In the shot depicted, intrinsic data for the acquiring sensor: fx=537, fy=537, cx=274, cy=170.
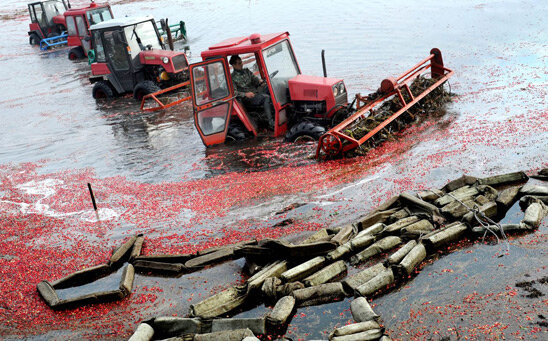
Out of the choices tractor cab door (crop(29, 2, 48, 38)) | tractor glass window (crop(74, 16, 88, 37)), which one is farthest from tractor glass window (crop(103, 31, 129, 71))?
tractor cab door (crop(29, 2, 48, 38))

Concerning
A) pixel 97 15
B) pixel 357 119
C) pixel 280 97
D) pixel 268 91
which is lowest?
pixel 357 119

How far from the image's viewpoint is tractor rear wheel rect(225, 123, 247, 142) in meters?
11.3

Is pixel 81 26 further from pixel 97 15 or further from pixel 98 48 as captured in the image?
pixel 98 48

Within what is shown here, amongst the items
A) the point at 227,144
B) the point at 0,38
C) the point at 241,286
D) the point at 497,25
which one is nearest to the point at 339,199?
the point at 241,286

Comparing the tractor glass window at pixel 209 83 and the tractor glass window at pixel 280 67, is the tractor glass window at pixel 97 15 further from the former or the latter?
the tractor glass window at pixel 280 67

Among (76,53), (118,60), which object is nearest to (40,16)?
(76,53)

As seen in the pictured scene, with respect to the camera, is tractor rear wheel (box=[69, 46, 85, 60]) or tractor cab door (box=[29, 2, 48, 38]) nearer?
tractor rear wheel (box=[69, 46, 85, 60])

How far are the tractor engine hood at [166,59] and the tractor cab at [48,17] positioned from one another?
585 inches

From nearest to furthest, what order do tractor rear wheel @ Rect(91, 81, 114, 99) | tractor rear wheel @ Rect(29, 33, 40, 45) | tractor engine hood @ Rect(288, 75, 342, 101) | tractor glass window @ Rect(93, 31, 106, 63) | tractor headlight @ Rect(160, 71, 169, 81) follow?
1. tractor engine hood @ Rect(288, 75, 342, 101)
2. tractor headlight @ Rect(160, 71, 169, 81)
3. tractor glass window @ Rect(93, 31, 106, 63)
4. tractor rear wheel @ Rect(91, 81, 114, 99)
5. tractor rear wheel @ Rect(29, 33, 40, 45)

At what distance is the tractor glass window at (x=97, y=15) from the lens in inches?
930

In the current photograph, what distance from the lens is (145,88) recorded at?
16875 mm

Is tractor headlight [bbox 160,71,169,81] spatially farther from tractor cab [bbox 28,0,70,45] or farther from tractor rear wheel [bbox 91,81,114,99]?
tractor cab [bbox 28,0,70,45]

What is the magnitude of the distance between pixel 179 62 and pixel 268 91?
6777mm

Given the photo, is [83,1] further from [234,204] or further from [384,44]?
[234,204]
